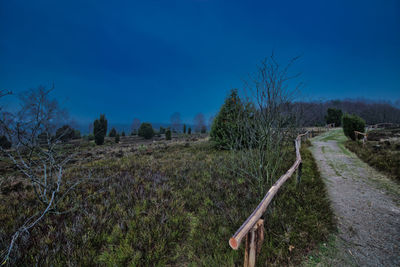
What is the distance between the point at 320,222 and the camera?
10.1 ft

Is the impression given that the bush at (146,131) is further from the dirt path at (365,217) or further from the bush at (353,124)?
the dirt path at (365,217)

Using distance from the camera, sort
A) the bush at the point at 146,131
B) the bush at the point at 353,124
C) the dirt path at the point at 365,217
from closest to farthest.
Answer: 1. the dirt path at the point at 365,217
2. the bush at the point at 353,124
3. the bush at the point at 146,131

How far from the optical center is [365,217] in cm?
337

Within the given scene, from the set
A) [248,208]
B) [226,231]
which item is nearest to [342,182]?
[248,208]

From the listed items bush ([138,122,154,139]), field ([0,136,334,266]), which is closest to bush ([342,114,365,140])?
field ([0,136,334,266])

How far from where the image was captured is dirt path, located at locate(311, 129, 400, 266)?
7.86ft

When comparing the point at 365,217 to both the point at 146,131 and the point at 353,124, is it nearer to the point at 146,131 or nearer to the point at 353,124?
the point at 353,124

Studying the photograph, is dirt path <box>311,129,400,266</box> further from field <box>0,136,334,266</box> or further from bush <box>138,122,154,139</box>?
bush <box>138,122,154,139</box>

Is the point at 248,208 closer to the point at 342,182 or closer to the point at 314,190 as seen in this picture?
the point at 314,190

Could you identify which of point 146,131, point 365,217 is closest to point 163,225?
point 365,217

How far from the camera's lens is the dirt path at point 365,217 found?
7.86 feet

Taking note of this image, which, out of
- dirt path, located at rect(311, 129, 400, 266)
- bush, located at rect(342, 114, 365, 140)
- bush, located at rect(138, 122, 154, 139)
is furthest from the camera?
bush, located at rect(138, 122, 154, 139)

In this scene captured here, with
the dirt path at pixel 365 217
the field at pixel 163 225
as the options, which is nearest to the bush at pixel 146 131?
the field at pixel 163 225

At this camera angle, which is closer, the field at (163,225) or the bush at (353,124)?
the field at (163,225)
